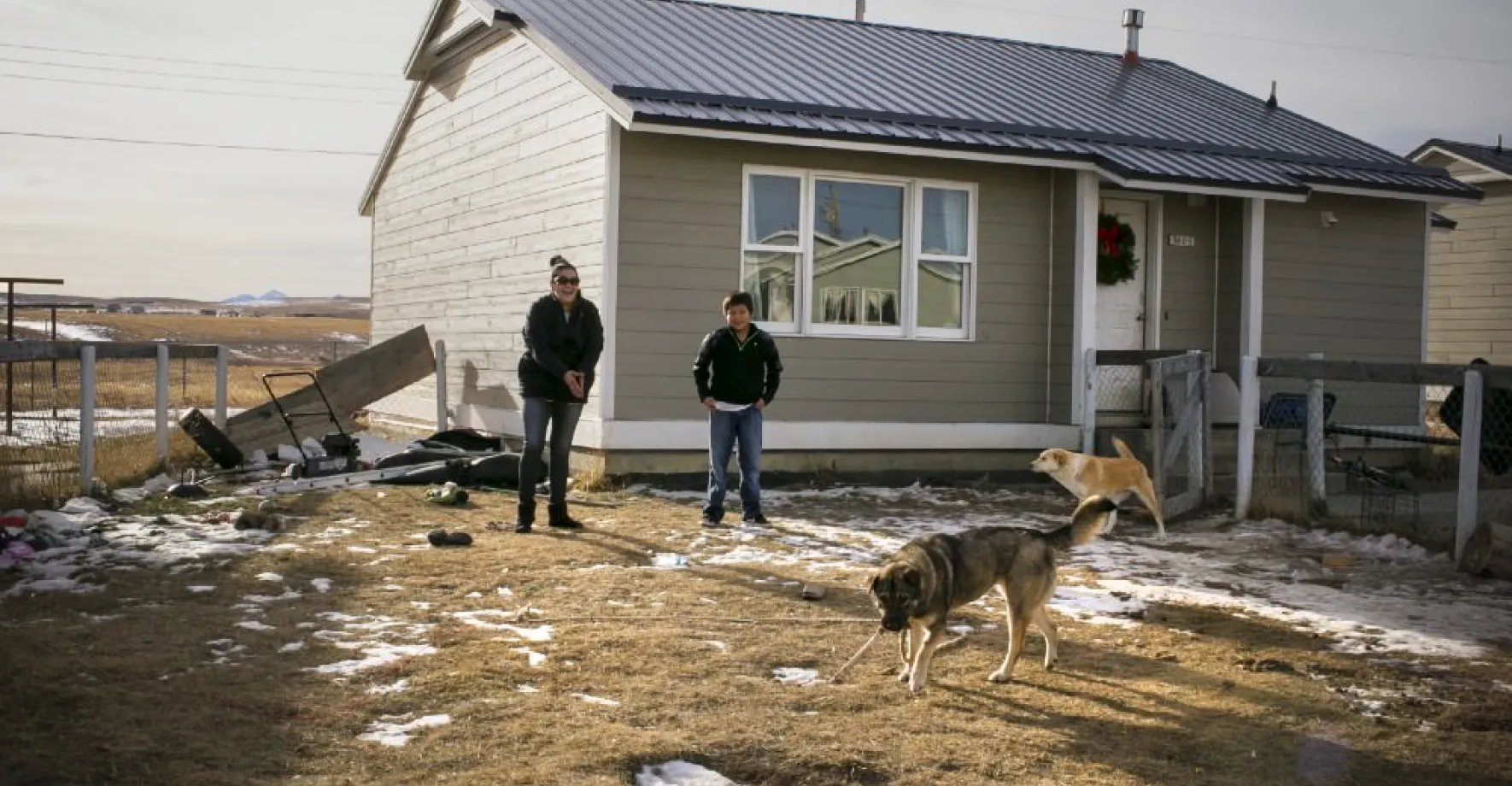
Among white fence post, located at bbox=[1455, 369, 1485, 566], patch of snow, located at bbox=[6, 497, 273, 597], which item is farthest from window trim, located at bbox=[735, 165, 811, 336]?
white fence post, located at bbox=[1455, 369, 1485, 566]

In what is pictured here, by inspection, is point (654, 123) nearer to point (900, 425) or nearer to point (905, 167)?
point (905, 167)

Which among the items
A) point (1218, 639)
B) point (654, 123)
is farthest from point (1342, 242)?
point (1218, 639)

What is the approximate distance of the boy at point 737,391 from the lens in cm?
1096

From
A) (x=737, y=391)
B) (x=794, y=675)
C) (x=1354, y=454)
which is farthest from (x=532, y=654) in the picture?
(x=1354, y=454)

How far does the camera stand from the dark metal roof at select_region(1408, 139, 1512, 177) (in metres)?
24.4

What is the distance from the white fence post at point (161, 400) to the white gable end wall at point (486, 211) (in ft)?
11.6

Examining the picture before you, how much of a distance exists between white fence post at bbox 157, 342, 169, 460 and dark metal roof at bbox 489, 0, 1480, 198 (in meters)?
4.95

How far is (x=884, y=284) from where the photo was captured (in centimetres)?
1437

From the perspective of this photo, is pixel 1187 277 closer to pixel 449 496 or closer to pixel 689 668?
pixel 449 496

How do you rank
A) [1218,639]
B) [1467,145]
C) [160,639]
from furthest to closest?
[1467,145], [1218,639], [160,639]

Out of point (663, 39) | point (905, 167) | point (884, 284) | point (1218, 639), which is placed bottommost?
point (1218, 639)

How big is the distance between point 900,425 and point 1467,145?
1745 centimetres

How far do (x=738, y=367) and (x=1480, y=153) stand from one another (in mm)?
19962

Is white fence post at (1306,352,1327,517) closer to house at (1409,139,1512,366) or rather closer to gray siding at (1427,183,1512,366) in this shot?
house at (1409,139,1512,366)
